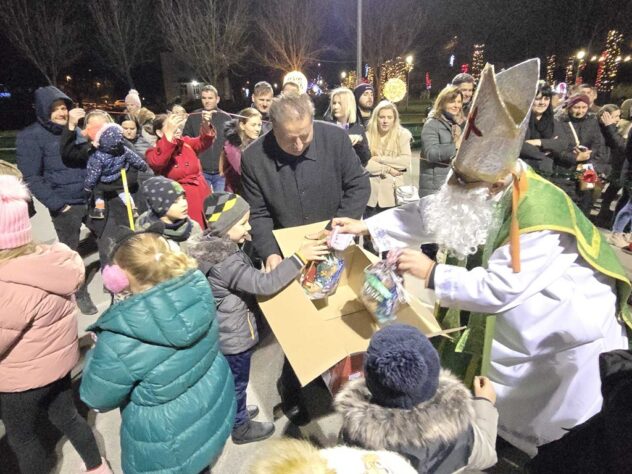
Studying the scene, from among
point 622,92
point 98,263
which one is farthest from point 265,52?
point 98,263

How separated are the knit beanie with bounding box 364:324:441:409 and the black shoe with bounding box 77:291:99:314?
3759 mm

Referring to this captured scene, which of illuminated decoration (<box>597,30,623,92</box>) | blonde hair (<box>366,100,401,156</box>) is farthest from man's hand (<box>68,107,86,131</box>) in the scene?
illuminated decoration (<box>597,30,623,92</box>)

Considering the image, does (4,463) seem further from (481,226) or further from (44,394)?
(481,226)

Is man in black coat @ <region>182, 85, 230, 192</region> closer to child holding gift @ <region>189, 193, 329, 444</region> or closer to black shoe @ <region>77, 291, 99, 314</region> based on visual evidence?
black shoe @ <region>77, 291, 99, 314</region>

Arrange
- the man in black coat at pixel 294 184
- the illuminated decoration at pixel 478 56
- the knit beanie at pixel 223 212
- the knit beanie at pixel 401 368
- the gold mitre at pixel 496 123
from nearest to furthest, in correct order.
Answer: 1. the knit beanie at pixel 401 368
2. the gold mitre at pixel 496 123
3. the knit beanie at pixel 223 212
4. the man in black coat at pixel 294 184
5. the illuminated decoration at pixel 478 56

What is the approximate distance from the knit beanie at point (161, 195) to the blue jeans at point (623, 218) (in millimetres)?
5785

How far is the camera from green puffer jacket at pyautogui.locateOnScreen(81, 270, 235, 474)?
1.84 meters

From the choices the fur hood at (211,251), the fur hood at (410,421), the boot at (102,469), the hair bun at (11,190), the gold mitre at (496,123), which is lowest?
the boot at (102,469)

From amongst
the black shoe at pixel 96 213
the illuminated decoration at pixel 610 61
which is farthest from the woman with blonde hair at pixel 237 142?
the illuminated decoration at pixel 610 61

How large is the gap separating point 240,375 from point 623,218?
224 inches

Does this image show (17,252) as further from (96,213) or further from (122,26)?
(122,26)

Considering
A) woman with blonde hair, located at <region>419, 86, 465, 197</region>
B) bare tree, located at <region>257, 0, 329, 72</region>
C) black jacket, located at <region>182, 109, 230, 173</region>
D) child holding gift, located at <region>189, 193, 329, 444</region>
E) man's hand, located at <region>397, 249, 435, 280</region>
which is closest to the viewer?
man's hand, located at <region>397, 249, 435, 280</region>

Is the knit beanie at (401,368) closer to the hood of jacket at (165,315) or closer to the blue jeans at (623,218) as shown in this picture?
the hood of jacket at (165,315)

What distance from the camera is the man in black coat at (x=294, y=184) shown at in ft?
10.0
